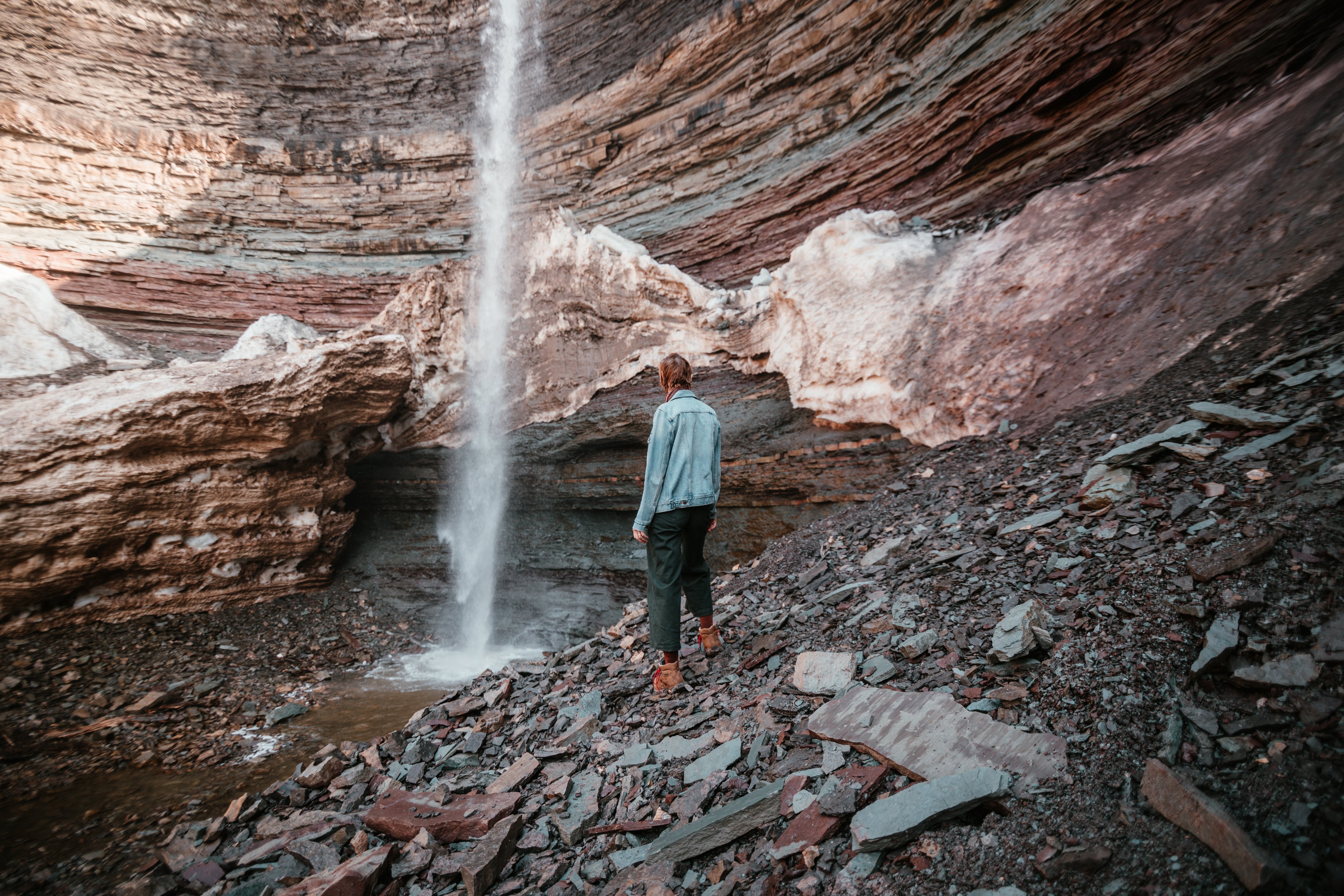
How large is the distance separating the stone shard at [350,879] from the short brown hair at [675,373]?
2.56m

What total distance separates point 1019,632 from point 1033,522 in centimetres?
133

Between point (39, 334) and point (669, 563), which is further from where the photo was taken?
point (39, 334)

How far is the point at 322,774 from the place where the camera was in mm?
3270

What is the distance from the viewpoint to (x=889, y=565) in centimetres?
367

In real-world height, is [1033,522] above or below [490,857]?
above

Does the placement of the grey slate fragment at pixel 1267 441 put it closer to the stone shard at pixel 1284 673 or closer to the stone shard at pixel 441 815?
the stone shard at pixel 1284 673

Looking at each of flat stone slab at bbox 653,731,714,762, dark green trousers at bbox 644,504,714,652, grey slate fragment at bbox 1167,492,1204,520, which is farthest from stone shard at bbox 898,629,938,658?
grey slate fragment at bbox 1167,492,1204,520

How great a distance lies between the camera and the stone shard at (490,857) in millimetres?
1980

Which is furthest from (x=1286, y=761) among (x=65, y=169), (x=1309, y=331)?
(x=65, y=169)

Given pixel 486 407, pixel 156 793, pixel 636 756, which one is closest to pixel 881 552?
pixel 636 756

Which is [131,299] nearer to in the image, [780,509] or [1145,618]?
[780,509]

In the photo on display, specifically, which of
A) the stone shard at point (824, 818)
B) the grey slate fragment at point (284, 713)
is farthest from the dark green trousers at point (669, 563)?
the grey slate fragment at point (284, 713)

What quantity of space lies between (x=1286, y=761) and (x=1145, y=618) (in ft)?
2.34

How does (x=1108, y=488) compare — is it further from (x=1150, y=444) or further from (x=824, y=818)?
(x=824, y=818)
